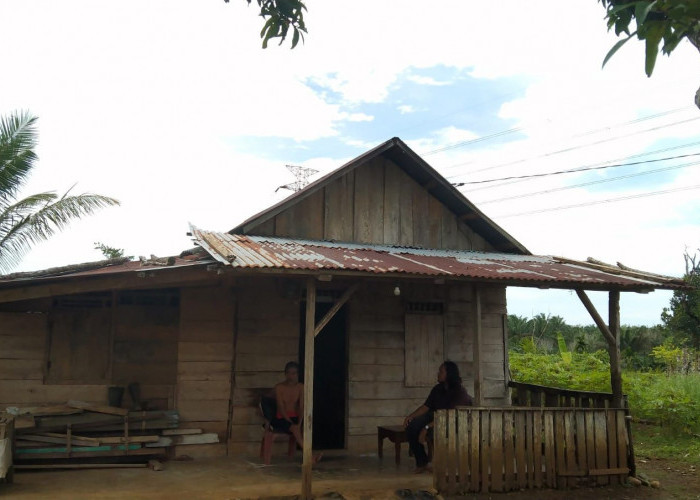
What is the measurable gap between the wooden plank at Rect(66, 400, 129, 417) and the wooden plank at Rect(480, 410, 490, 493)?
4.54 meters

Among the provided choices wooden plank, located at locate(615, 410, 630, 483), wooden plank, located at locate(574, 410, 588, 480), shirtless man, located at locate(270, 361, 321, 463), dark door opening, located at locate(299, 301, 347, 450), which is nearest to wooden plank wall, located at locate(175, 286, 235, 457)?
shirtless man, located at locate(270, 361, 321, 463)

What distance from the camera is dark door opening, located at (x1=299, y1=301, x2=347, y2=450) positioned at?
9867 millimetres

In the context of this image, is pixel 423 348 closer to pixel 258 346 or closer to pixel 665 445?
pixel 258 346

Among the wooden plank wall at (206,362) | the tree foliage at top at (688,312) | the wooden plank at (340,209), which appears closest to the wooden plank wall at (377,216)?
the wooden plank at (340,209)

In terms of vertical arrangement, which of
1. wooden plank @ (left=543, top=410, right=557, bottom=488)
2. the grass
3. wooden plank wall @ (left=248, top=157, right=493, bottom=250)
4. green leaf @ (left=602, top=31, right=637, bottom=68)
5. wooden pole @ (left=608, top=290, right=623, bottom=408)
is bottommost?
the grass

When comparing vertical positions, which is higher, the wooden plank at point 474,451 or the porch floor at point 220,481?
the wooden plank at point 474,451

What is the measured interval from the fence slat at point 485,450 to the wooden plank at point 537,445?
679mm

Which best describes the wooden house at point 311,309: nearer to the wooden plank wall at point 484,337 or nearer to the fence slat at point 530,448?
the wooden plank wall at point 484,337

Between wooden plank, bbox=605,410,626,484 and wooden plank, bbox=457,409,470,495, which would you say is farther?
wooden plank, bbox=605,410,626,484

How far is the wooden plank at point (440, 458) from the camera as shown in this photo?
7.07 m

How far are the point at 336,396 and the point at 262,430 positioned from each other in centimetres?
175

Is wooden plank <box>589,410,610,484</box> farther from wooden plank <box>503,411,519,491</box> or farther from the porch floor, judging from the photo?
the porch floor

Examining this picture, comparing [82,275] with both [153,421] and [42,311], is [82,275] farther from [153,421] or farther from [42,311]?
[153,421]

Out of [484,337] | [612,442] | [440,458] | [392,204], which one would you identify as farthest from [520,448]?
[392,204]
